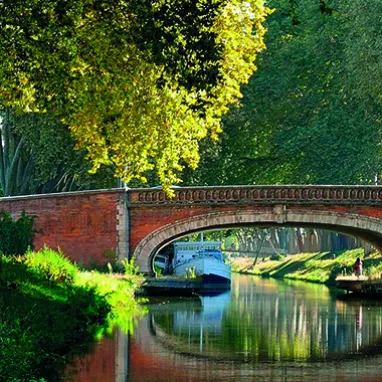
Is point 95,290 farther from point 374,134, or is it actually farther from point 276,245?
point 276,245

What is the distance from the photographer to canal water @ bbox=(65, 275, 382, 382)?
71.9ft

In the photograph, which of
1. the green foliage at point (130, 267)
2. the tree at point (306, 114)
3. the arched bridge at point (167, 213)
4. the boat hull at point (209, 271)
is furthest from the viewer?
the boat hull at point (209, 271)

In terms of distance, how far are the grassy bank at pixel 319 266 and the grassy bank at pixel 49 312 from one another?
23082 millimetres

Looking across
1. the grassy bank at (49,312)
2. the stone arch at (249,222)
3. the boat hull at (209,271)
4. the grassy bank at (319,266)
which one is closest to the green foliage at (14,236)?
the grassy bank at (49,312)

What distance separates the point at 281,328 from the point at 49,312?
9674mm

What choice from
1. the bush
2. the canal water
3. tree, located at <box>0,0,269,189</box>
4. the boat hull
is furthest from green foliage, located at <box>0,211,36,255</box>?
the bush

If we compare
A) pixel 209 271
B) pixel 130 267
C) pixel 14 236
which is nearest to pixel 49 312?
pixel 14 236

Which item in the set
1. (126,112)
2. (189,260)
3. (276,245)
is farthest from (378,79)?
(276,245)

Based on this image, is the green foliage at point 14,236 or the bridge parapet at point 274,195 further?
the bridge parapet at point 274,195

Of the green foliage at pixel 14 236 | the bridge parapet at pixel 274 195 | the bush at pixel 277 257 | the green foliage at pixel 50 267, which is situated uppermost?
the bridge parapet at pixel 274 195

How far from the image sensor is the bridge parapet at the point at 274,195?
153 feet

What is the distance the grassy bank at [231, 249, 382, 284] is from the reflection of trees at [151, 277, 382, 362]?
38.5 feet

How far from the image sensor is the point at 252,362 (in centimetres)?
2392

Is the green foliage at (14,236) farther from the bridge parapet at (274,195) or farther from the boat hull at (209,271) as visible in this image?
the boat hull at (209,271)
